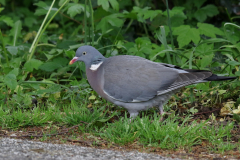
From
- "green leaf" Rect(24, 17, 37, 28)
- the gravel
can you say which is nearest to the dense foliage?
"green leaf" Rect(24, 17, 37, 28)

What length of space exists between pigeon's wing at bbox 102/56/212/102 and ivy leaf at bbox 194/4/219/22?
244cm

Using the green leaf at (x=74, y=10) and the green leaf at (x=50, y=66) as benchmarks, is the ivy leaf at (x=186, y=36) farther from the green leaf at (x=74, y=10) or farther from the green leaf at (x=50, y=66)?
the green leaf at (x=50, y=66)

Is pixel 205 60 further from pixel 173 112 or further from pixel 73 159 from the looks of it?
pixel 73 159

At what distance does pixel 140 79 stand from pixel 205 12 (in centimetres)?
283

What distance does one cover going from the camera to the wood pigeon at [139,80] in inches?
146

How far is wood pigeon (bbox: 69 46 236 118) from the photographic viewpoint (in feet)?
12.1

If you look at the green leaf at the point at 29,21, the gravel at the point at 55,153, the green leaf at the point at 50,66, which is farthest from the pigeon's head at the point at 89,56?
the green leaf at the point at 29,21

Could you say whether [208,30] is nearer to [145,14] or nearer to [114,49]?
[145,14]

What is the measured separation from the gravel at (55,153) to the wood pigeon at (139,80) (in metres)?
0.94

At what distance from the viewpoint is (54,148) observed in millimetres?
2838

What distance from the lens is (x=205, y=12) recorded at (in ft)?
19.6

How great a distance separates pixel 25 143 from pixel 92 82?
3.86ft

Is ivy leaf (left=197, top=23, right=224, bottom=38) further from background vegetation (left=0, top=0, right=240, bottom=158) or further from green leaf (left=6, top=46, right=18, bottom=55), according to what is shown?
green leaf (left=6, top=46, right=18, bottom=55)

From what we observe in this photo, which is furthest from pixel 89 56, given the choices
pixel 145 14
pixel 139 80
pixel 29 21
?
pixel 29 21
